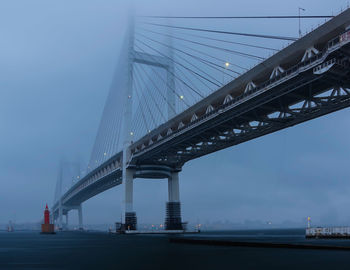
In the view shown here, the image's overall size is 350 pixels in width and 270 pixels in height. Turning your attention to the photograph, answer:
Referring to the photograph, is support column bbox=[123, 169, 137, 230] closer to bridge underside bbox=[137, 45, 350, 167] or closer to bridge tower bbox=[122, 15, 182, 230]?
bridge tower bbox=[122, 15, 182, 230]

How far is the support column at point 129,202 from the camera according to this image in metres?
67.2

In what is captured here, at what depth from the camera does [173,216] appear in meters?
69.9

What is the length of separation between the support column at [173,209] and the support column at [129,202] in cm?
565

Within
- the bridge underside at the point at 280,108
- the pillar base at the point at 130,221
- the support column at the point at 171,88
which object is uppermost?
the support column at the point at 171,88

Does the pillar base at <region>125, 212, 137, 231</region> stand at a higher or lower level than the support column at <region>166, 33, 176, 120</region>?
lower

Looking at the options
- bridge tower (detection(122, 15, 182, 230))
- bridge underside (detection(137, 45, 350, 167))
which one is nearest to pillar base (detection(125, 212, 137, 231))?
bridge tower (detection(122, 15, 182, 230))

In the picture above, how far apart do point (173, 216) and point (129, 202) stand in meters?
7.81

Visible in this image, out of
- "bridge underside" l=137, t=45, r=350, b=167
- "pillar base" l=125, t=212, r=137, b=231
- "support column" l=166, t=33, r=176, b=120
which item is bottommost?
"pillar base" l=125, t=212, r=137, b=231

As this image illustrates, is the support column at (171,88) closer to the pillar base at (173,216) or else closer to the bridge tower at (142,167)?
the bridge tower at (142,167)

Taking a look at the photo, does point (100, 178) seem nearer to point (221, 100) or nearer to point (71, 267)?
point (221, 100)

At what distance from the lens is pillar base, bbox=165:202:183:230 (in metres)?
69.6

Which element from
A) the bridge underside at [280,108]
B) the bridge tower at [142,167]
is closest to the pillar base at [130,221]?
the bridge tower at [142,167]

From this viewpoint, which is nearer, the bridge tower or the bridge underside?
the bridge underside

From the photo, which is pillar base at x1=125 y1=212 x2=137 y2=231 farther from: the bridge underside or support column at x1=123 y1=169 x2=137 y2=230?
the bridge underside
